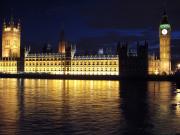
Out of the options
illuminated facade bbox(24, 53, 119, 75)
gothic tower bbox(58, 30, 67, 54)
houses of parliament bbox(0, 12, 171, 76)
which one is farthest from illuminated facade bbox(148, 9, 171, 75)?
gothic tower bbox(58, 30, 67, 54)

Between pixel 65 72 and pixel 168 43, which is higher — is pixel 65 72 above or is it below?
below

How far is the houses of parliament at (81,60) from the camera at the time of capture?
99.1 m

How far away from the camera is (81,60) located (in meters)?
108

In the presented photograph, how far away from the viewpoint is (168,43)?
10244cm

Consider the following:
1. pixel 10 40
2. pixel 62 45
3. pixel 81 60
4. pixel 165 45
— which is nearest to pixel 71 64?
pixel 81 60

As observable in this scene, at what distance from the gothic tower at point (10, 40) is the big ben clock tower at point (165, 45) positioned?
4407 centimetres

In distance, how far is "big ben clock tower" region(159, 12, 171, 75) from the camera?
100 meters

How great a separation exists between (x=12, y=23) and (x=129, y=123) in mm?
→ 112235

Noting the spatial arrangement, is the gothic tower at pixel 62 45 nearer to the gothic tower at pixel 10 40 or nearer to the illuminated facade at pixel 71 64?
the illuminated facade at pixel 71 64

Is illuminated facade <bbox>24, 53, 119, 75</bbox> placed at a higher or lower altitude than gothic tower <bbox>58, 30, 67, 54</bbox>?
lower

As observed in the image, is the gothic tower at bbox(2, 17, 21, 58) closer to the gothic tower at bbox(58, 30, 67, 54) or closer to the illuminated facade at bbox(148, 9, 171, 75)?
the gothic tower at bbox(58, 30, 67, 54)

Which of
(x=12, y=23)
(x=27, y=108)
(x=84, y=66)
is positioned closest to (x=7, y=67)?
(x=12, y=23)

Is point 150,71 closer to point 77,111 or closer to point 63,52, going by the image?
point 63,52

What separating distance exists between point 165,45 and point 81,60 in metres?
22.5
